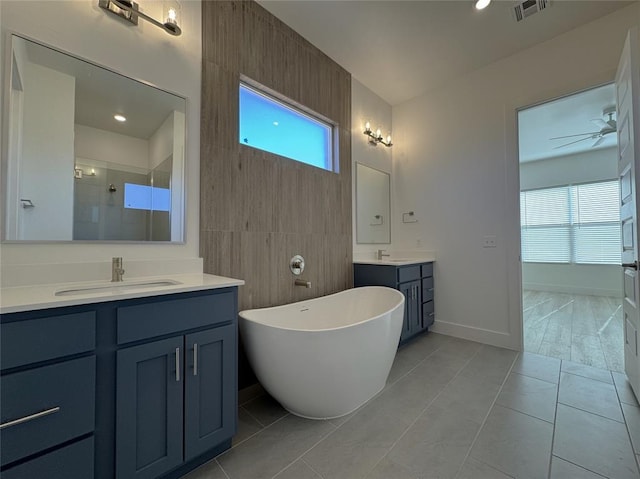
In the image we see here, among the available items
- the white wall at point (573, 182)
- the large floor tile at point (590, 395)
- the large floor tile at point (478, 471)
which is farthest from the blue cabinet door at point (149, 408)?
the white wall at point (573, 182)

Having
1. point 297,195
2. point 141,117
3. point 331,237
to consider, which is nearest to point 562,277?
point 331,237

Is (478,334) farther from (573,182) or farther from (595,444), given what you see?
(573,182)

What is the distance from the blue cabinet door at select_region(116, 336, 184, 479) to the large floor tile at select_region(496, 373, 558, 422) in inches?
75.7

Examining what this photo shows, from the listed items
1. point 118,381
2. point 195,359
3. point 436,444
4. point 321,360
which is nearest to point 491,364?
point 436,444

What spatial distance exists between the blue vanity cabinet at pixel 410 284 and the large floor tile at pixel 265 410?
4.59ft

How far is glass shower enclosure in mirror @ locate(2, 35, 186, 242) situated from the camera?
1222 millimetres

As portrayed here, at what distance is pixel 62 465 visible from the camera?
0.90 metres

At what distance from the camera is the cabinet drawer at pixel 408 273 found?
2.65m

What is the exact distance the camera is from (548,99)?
98.5 inches

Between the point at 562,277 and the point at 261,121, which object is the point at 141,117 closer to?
the point at 261,121

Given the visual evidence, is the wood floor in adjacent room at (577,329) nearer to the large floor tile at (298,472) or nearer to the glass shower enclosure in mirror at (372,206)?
the glass shower enclosure in mirror at (372,206)

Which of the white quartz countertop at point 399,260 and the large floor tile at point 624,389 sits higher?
the white quartz countertop at point 399,260

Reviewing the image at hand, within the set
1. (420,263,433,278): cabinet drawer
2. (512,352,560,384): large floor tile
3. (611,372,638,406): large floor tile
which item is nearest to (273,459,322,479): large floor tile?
(512,352,560,384): large floor tile

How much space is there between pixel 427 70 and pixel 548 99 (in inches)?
46.0
